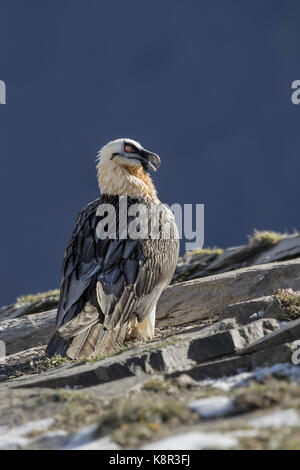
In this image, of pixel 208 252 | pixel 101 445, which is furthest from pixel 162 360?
pixel 208 252

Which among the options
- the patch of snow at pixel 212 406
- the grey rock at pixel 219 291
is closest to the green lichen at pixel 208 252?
the grey rock at pixel 219 291

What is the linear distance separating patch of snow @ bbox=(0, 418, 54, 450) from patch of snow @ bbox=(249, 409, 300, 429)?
4.76 ft

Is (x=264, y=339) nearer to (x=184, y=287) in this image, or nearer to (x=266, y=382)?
(x=266, y=382)

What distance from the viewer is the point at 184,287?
1081 centimetres

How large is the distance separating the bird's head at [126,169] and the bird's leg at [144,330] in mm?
1846

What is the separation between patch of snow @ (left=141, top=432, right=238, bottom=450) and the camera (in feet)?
12.1

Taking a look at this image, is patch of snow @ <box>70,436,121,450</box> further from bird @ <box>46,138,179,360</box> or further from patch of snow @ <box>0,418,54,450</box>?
bird @ <box>46,138,179,360</box>

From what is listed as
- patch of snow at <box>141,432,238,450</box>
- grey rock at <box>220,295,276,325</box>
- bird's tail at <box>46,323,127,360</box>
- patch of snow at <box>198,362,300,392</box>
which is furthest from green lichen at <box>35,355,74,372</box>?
patch of snow at <box>141,432,238,450</box>

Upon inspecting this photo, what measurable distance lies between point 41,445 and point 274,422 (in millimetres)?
1470

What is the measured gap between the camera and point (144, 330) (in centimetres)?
920

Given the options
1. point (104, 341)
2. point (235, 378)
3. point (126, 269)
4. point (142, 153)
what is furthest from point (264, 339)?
point (142, 153)

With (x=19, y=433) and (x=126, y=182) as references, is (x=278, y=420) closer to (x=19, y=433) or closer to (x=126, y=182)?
(x=19, y=433)

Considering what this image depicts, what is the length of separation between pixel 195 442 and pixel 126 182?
21.4 ft
